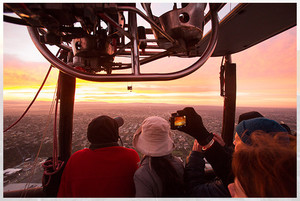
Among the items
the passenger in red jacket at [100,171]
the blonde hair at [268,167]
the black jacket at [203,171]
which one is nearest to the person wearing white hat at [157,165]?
the black jacket at [203,171]

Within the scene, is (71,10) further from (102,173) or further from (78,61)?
(102,173)

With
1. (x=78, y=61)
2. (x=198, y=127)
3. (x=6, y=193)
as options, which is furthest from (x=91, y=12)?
(x=6, y=193)

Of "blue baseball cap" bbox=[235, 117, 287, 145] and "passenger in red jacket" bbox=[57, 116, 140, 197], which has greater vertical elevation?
"blue baseball cap" bbox=[235, 117, 287, 145]

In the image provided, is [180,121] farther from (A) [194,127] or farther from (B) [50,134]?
(B) [50,134]

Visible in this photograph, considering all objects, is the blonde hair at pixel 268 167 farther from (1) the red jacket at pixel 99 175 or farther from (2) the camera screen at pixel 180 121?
(1) the red jacket at pixel 99 175

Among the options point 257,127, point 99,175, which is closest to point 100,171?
point 99,175

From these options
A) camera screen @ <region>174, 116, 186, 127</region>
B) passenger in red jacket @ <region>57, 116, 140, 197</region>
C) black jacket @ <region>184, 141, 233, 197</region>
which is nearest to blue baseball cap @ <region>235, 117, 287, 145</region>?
black jacket @ <region>184, 141, 233, 197</region>

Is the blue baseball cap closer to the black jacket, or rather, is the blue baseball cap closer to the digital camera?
the black jacket
